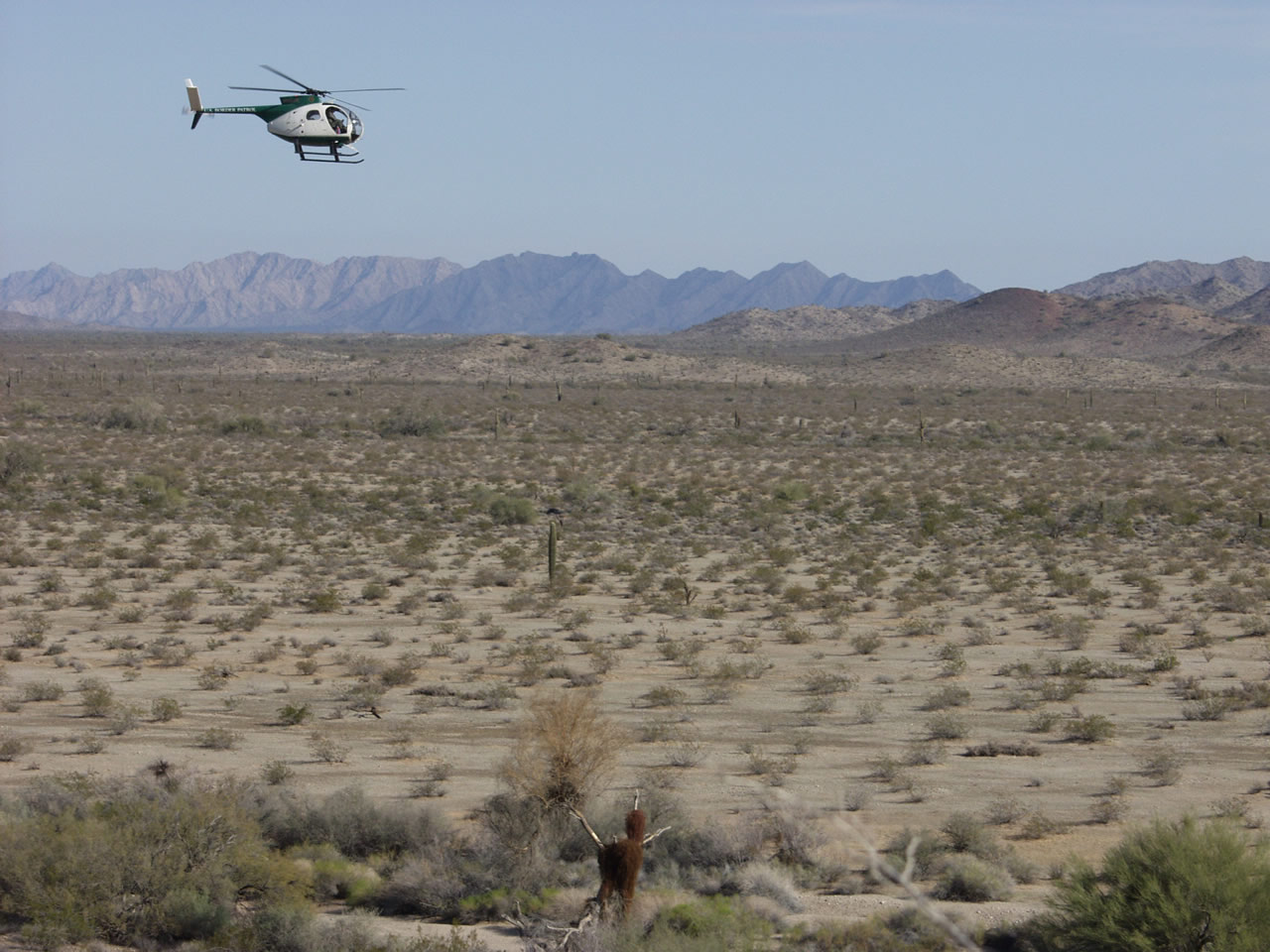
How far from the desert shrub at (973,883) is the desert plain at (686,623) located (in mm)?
193

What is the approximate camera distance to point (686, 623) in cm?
2475

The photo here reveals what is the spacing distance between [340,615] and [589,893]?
15426mm

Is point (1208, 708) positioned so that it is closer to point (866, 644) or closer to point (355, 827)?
point (866, 644)

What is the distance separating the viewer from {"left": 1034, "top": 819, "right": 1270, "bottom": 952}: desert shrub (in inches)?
348

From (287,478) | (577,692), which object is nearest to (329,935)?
(577,692)

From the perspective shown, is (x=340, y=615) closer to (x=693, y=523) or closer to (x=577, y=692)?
(x=577, y=692)

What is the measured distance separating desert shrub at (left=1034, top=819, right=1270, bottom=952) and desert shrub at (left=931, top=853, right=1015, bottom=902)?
4.24ft

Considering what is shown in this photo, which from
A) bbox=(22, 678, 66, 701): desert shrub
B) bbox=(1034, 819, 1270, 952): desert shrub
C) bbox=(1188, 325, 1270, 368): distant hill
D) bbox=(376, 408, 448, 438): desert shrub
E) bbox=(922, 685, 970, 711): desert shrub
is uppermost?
bbox=(1188, 325, 1270, 368): distant hill

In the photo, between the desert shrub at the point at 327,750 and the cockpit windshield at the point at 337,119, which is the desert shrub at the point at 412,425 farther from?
the desert shrub at the point at 327,750

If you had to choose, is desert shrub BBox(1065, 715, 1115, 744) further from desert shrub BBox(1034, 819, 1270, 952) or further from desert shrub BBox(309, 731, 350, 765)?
desert shrub BBox(309, 731, 350, 765)

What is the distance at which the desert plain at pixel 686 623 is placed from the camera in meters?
14.6

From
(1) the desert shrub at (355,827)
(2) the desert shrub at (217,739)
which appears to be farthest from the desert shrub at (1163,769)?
(2) the desert shrub at (217,739)

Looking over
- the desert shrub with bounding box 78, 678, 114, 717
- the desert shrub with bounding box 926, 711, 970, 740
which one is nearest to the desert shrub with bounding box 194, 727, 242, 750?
the desert shrub with bounding box 78, 678, 114, 717

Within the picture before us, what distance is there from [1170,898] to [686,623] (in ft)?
52.2
